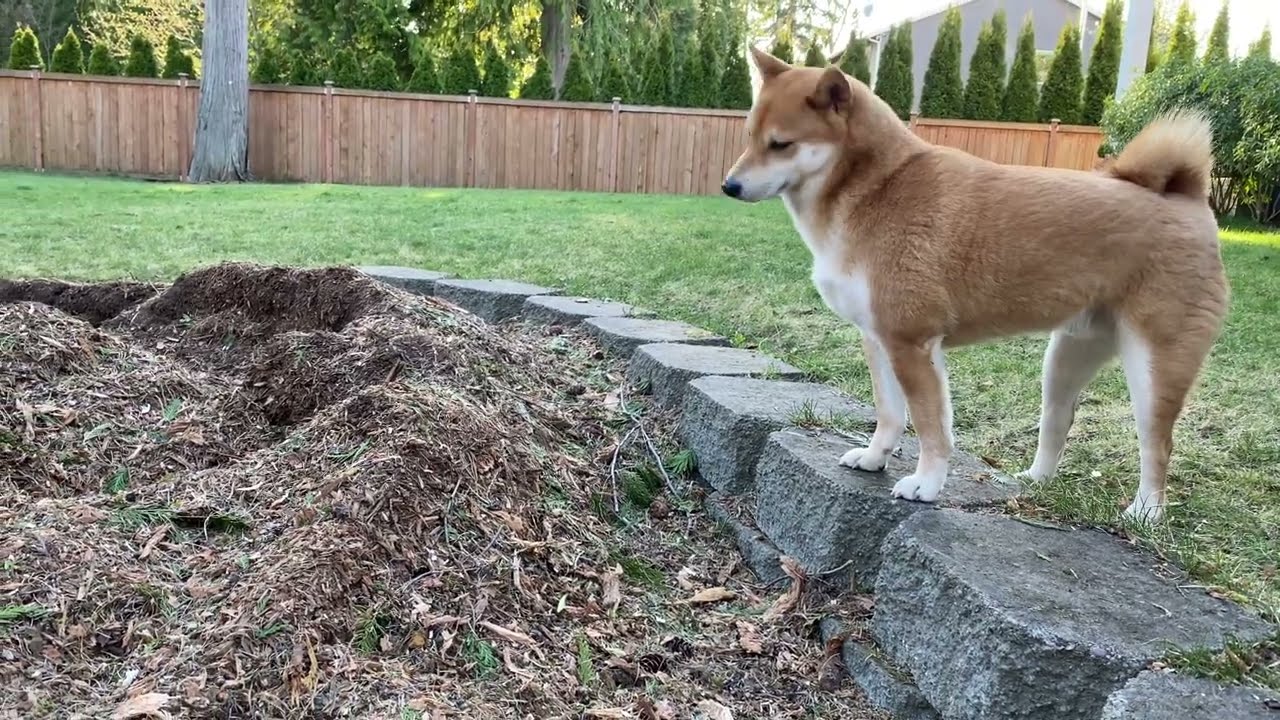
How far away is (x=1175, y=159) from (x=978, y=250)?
605 mm

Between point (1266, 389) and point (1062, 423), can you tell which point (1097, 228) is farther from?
point (1266, 389)

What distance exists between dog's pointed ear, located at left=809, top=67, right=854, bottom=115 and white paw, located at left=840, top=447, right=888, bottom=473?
100 cm

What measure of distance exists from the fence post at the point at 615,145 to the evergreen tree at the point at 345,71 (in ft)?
18.3

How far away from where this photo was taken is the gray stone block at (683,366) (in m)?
3.67

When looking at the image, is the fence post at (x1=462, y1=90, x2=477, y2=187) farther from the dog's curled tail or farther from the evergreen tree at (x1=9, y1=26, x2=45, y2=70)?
the dog's curled tail

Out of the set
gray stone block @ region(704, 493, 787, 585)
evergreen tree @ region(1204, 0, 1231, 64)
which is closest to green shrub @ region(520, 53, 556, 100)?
evergreen tree @ region(1204, 0, 1231, 64)

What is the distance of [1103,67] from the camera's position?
61.0 feet

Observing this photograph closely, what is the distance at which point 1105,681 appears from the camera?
63.2 inches

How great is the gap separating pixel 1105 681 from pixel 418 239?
7.25m

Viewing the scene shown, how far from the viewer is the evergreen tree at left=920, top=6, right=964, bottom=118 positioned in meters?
19.1

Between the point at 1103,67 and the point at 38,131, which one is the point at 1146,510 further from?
the point at 38,131

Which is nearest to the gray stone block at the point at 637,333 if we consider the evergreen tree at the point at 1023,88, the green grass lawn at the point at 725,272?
the green grass lawn at the point at 725,272

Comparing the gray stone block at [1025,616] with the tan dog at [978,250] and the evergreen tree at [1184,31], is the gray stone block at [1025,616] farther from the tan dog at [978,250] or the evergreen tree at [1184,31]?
the evergreen tree at [1184,31]

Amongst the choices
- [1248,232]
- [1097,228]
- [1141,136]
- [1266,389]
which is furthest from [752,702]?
[1248,232]
